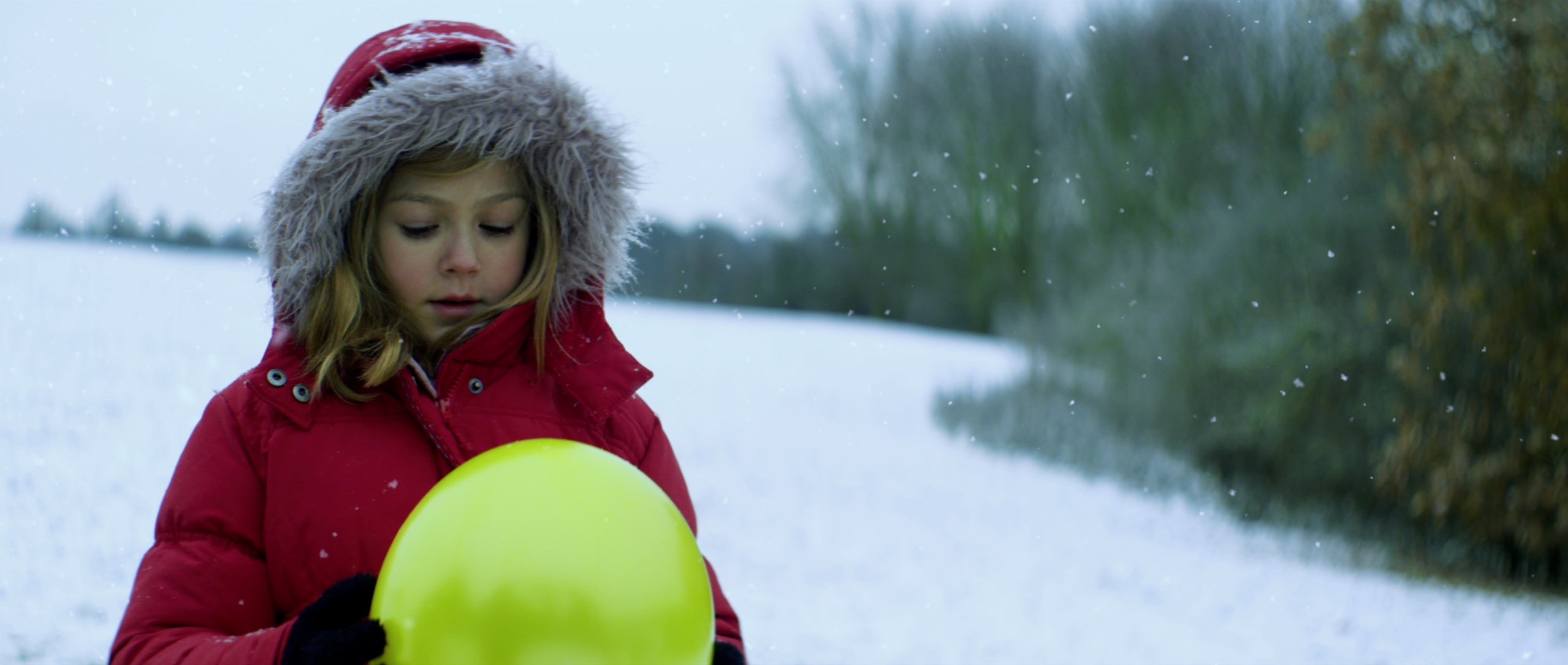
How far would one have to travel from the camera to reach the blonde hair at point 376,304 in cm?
167

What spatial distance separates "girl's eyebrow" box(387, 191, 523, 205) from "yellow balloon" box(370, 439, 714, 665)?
20.3 inches

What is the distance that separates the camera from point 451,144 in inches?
71.9

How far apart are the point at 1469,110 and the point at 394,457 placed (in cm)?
752

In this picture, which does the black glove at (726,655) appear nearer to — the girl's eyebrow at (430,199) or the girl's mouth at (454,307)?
the girl's mouth at (454,307)

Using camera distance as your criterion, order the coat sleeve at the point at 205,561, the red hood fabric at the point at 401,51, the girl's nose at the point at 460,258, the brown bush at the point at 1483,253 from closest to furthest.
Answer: the coat sleeve at the point at 205,561, the girl's nose at the point at 460,258, the red hood fabric at the point at 401,51, the brown bush at the point at 1483,253

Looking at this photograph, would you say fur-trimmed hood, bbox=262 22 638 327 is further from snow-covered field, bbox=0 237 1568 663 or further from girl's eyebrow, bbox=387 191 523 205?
snow-covered field, bbox=0 237 1568 663

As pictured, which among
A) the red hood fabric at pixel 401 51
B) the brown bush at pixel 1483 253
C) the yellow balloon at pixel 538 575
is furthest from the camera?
the brown bush at pixel 1483 253

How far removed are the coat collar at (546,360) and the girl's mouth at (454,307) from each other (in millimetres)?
67

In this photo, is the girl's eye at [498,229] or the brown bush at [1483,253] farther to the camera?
the brown bush at [1483,253]

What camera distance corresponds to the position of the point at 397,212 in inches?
70.7

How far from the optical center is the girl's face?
1.75 metres

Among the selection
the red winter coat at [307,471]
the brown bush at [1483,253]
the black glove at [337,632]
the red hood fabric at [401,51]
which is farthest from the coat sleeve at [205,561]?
the brown bush at [1483,253]

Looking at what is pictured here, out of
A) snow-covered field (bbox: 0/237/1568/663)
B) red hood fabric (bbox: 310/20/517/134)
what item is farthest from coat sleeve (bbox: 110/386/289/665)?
snow-covered field (bbox: 0/237/1568/663)

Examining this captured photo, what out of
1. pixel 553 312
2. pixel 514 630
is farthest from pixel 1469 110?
pixel 514 630
